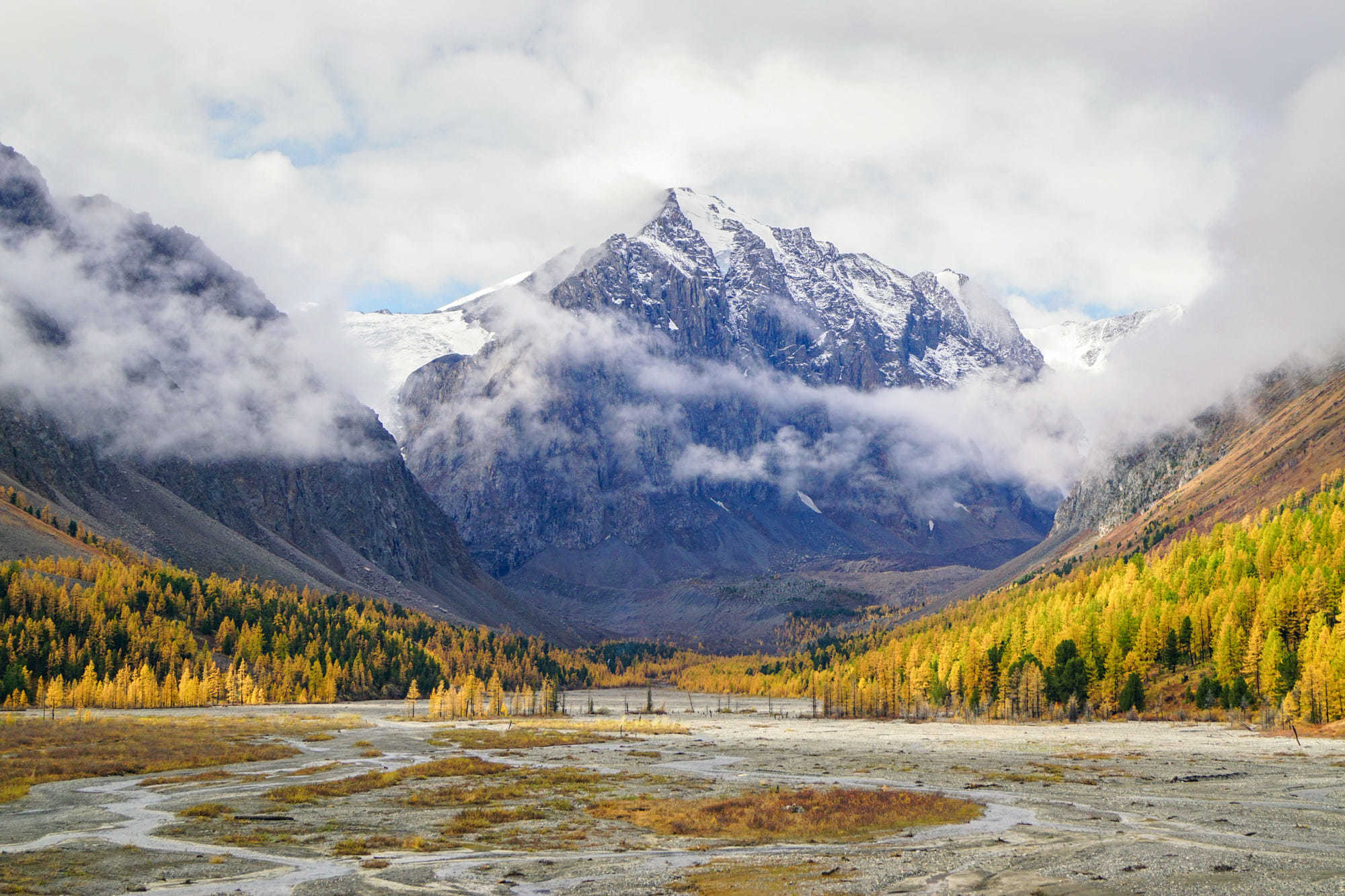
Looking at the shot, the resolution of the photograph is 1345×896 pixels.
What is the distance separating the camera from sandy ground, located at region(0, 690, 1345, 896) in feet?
141

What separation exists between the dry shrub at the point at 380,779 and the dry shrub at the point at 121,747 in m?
18.3

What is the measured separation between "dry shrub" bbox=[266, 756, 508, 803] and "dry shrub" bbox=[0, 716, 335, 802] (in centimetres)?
1831

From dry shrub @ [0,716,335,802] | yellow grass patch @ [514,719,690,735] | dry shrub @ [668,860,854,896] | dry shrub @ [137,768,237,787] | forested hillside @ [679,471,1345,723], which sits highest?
forested hillside @ [679,471,1345,723]

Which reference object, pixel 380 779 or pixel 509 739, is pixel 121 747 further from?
pixel 509 739

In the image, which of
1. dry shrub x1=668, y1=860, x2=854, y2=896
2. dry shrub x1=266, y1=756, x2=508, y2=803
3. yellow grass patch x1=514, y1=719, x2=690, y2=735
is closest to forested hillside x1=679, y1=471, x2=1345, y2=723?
yellow grass patch x1=514, y1=719, x2=690, y2=735

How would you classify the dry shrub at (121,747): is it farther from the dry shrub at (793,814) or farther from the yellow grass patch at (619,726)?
the dry shrub at (793,814)

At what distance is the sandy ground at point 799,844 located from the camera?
1687 inches

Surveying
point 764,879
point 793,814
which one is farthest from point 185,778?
point 764,879

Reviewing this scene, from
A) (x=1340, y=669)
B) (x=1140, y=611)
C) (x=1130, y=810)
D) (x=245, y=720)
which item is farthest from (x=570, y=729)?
(x=1130, y=810)

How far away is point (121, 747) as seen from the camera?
366 feet

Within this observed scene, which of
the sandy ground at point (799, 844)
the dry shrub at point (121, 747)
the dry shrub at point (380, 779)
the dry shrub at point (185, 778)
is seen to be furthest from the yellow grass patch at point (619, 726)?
the dry shrub at point (185, 778)

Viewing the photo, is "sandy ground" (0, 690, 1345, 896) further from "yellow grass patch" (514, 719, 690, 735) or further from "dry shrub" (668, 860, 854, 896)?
"yellow grass patch" (514, 719, 690, 735)

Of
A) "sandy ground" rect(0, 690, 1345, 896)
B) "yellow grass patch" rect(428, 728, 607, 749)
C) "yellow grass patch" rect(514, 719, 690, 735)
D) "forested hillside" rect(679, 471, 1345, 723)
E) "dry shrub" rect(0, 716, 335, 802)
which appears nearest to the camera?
"sandy ground" rect(0, 690, 1345, 896)

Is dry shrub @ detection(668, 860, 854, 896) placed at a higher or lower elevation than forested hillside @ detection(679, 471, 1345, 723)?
lower
